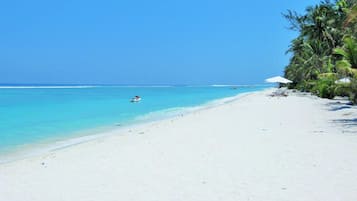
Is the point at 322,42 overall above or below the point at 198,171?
above

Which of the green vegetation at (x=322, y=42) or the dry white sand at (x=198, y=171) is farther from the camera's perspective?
the green vegetation at (x=322, y=42)

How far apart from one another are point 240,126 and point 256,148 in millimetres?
3929

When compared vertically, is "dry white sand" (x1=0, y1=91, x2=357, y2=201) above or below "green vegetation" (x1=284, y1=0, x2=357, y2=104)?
below

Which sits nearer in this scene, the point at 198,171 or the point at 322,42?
the point at 198,171

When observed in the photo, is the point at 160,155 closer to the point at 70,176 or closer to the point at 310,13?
the point at 70,176

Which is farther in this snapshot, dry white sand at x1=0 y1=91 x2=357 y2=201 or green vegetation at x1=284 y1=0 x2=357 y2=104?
green vegetation at x1=284 y1=0 x2=357 y2=104

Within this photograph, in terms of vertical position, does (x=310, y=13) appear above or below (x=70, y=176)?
above

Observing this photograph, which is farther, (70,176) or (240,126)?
(240,126)

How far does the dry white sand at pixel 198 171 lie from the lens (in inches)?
178

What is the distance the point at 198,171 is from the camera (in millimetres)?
5641

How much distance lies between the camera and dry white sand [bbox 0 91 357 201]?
4.53 m

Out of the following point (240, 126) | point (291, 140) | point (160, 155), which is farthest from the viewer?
point (240, 126)

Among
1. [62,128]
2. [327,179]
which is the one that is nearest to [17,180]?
[327,179]

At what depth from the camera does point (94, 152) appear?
782 cm
